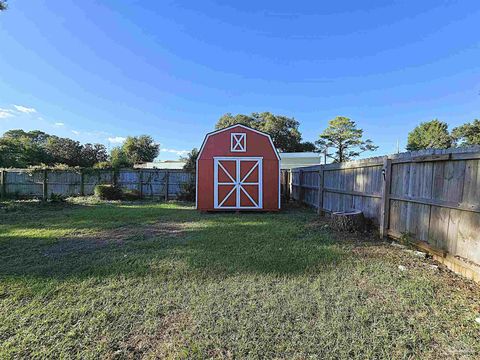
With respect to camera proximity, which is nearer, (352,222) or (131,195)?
(352,222)

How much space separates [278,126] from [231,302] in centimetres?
3275

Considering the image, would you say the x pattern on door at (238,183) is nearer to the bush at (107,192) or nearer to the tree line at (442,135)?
the bush at (107,192)

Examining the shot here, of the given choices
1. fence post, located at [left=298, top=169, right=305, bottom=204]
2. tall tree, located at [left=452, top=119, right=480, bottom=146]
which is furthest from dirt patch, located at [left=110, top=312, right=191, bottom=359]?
tall tree, located at [left=452, top=119, right=480, bottom=146]

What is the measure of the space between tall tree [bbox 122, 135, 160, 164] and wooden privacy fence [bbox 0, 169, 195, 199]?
2421 cm

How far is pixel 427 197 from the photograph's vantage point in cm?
362

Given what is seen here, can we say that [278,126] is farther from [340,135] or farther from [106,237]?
Result: [106,237]

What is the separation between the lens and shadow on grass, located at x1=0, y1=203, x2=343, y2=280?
3.33 metres

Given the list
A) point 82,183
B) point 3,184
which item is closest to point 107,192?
point 82,183

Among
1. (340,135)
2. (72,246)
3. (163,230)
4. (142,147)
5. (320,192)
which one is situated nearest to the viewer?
(72,246)

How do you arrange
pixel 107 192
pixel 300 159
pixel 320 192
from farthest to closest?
pixel 300 159
pixel 107 192
pixel 320 192

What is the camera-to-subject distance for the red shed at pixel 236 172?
881cm

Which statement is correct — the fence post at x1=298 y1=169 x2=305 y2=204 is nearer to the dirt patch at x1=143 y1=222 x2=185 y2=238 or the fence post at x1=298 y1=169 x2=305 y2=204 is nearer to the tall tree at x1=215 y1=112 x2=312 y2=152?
the dirt patch at x1=143 y1=222 x2=185 y2=238

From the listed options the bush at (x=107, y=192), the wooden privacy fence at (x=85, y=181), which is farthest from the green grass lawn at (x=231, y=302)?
the wooden privacy fence at (x=85, y=181)

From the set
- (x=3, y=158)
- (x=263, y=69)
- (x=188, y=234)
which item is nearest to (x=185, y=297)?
(x=188, y=234)
